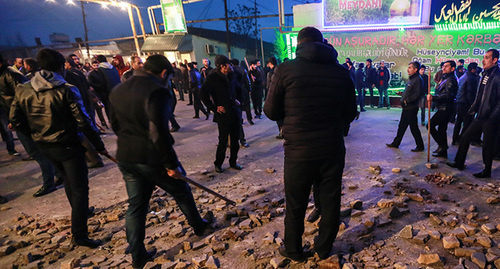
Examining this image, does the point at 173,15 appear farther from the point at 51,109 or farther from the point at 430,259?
the point at 430,259

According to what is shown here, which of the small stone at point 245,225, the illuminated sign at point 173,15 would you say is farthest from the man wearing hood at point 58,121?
the illuminated sign at point 173,15

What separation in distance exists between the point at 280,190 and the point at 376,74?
878cm

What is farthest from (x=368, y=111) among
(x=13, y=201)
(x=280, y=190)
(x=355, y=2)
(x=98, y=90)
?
(x=13, y=201)

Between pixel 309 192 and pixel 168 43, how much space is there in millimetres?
19281

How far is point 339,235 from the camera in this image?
3016 mm

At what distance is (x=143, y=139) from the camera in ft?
7.69

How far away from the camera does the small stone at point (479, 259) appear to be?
236cm

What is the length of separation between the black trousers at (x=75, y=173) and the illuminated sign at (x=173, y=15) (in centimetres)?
1386

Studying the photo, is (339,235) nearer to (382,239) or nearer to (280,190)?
(382,239)

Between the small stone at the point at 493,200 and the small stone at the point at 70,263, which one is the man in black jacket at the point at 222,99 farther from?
the small stone at the point at 493,200

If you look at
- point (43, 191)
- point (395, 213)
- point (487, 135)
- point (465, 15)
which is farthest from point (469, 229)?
point (465, 15)

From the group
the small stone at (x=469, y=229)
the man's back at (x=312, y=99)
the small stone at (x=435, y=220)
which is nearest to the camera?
the man's back at (x=312, y=99)

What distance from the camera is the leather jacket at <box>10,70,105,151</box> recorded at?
9.06 ft

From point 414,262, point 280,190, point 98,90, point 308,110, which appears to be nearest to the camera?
point 308,110
